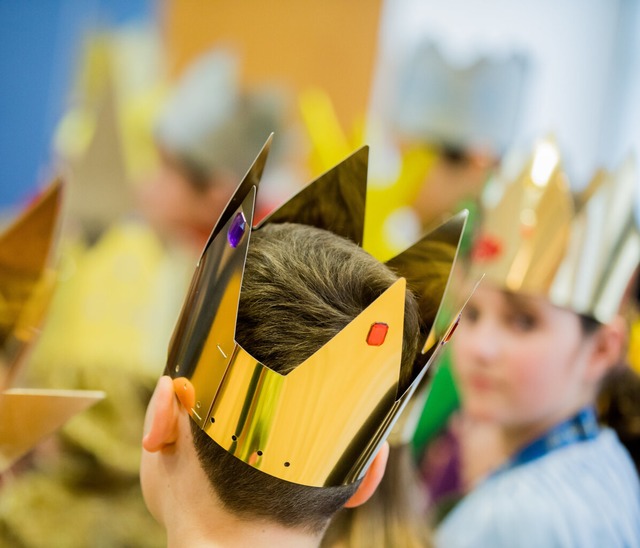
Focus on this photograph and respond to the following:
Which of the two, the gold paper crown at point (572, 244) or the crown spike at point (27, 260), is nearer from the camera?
the crown spike at point (27, 260)

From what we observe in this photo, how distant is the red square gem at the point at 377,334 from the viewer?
27.2 inches

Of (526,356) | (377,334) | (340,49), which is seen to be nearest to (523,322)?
(526,356)

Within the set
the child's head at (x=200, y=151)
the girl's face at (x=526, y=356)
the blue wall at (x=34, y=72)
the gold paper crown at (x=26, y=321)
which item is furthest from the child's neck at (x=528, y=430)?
the blue wall at (x=34, y=72)

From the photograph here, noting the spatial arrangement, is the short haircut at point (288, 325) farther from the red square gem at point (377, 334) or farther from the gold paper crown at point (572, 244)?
the gold paper crown at point (572, 244)

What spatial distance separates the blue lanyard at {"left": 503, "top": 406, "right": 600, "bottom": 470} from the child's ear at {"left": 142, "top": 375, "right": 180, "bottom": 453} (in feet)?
2.42

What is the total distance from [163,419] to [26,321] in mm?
267

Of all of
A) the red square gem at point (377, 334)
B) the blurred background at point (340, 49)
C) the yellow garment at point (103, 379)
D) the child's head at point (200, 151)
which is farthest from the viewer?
the blurred background at point (340, 49)

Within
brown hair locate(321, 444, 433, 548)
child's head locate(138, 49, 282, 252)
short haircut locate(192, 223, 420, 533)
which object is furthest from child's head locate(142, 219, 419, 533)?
child's head locate(138, 49, 282, 252)

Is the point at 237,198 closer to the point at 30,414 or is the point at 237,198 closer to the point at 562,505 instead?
the point at 30,414

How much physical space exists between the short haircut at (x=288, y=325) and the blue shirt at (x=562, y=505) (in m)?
0.51

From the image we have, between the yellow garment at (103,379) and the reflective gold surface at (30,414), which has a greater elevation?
the reflective gold surface at (30,414)

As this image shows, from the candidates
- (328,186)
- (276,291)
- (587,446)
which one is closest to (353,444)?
(276,291)

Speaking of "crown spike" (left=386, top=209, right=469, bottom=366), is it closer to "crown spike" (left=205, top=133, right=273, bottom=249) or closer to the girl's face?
"crown spike" (left=205, top=133, right=273, bottom=249)

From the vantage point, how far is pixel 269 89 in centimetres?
251
